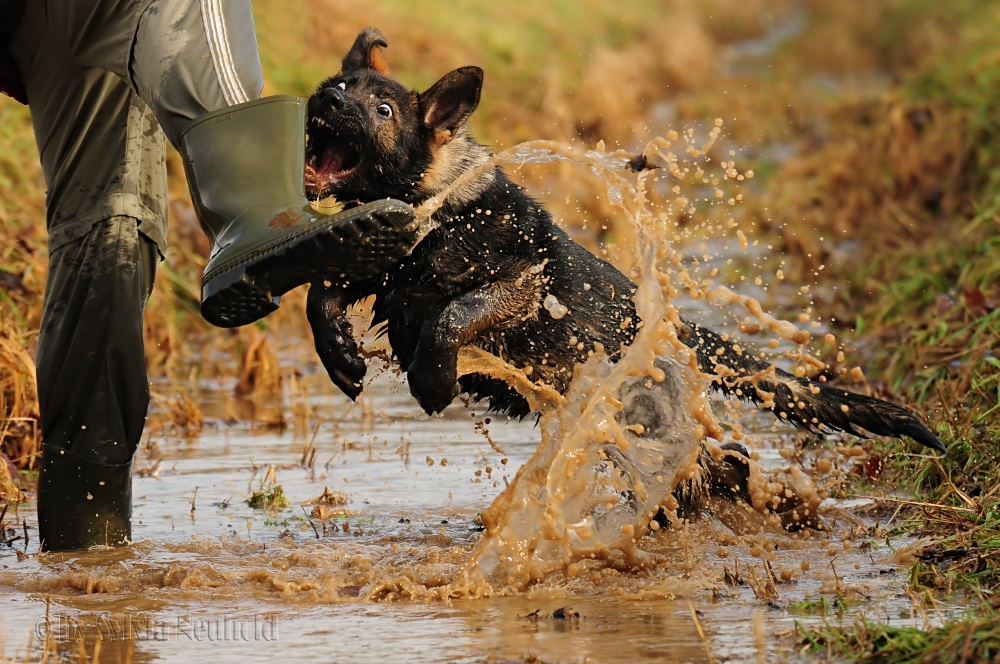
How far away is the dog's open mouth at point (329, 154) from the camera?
507cm

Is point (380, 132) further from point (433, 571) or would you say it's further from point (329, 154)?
point (433, 571)

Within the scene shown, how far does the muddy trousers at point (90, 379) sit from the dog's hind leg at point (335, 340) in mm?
622

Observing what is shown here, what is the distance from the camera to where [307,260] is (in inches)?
139

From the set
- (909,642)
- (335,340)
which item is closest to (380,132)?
(335,340)

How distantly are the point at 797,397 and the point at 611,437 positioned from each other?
2.84 ft

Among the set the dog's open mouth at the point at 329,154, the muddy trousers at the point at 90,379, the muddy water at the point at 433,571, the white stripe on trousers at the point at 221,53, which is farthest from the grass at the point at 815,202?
the white stripe on trousers at the point at 221,53

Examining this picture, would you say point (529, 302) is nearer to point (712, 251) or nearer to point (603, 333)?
point (603, 333)

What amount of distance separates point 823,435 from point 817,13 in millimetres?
31314

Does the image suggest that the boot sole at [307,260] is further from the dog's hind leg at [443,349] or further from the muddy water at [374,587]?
the dog's hind leg at [443,349]

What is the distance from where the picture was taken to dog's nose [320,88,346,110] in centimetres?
497

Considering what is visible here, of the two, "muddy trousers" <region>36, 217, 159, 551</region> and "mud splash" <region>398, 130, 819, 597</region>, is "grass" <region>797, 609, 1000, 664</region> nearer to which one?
"mud splash" <region>398, 130, 819, 597</region>

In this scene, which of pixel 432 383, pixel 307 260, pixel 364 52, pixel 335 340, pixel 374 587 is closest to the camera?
pixel 307 260

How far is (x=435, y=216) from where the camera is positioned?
509 centimetres

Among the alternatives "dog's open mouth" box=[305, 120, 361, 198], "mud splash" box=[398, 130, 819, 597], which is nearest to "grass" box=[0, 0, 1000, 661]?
"mud splash" box=[398, 130, 819, 597]
